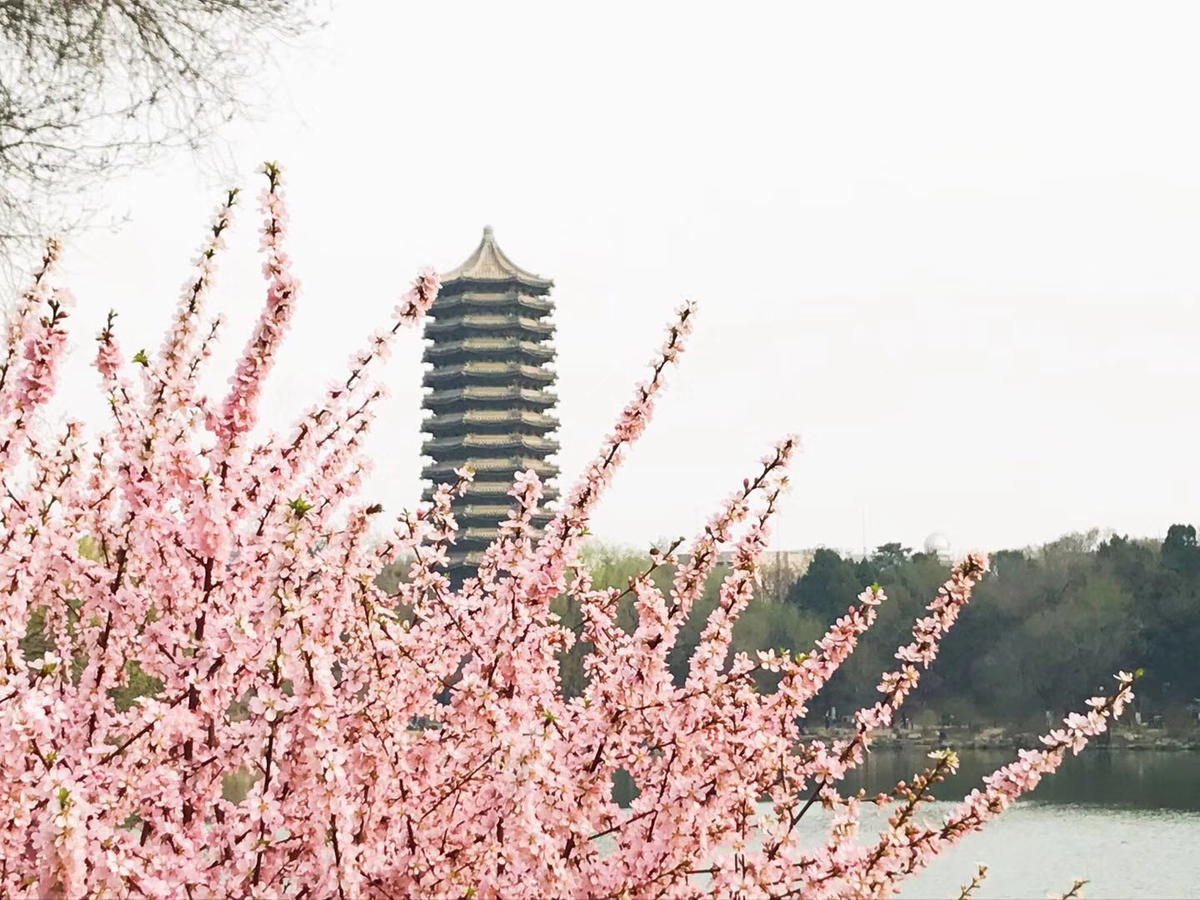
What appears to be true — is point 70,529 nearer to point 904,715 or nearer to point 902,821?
point 902,821

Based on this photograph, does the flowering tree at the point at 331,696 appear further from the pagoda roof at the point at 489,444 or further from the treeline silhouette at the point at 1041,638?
the pagoda roof at the point at 489,444

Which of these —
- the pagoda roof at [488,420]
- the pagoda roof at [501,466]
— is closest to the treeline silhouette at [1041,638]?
the pagoda roof at [501,466]

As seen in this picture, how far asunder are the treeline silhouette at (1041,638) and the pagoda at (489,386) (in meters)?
14.7

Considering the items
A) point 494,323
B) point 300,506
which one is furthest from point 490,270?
point 300,506

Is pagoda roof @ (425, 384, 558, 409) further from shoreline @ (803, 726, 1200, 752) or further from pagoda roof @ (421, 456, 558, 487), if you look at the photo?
shoreline @ (803, 726, 1200, 752)

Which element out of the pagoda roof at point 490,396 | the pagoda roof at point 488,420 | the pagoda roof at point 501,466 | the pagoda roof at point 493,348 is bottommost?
the pagoda roof at point 501,466

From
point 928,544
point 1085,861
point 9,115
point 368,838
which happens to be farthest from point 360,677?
point 928,544

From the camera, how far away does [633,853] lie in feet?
14.9

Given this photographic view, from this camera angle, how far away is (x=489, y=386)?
7875 centimetres

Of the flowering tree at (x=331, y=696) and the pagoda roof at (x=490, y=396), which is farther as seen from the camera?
the pagoda roof at (x=490, y=396)

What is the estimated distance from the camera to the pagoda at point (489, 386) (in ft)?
254

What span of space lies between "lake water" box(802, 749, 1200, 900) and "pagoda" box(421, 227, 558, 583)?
29014 mm

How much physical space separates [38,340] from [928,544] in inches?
3608

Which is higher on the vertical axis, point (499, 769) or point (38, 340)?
point (38, 340)
